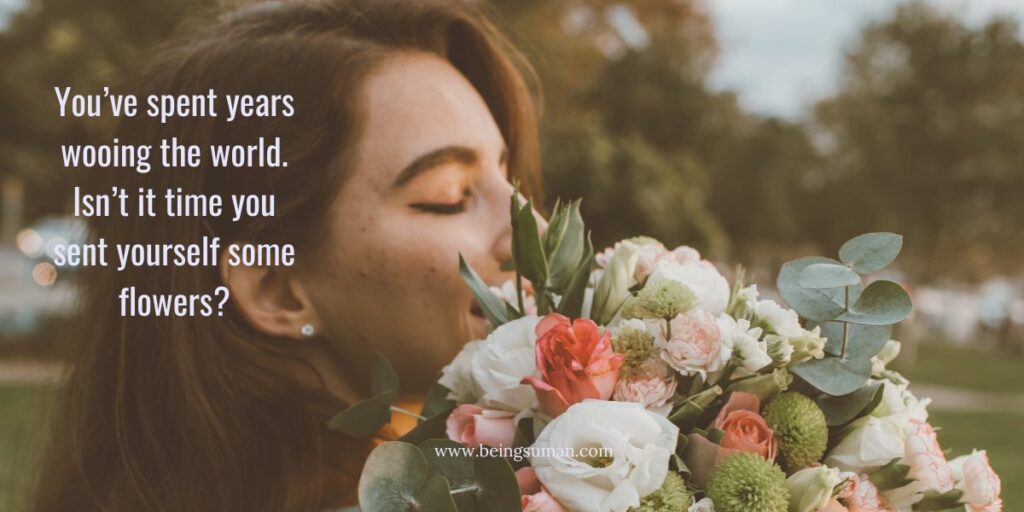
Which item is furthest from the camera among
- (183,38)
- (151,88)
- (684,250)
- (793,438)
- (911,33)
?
(911,33)

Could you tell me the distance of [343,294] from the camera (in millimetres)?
1965

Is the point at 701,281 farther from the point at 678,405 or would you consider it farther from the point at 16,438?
the point at 16,438

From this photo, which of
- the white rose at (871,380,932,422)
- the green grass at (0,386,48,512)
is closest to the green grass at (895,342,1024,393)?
the green grass at (0,386,48,512)

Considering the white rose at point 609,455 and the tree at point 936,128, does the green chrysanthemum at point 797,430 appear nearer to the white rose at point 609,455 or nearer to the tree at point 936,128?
the white rose at point 609,455

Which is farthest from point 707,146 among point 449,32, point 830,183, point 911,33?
point 449,32

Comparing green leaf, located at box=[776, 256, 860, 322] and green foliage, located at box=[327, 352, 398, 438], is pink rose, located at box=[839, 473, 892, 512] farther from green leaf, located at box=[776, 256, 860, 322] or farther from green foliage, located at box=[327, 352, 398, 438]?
→ green foliage, located at box=[327, 352, 398, 438]

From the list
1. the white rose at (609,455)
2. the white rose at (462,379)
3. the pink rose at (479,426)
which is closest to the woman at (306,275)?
the white rose at (462,379)

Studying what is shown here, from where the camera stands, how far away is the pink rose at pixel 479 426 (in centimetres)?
145

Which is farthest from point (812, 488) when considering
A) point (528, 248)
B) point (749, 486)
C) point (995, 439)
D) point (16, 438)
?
point (995, 439)

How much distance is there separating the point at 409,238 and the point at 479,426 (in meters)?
0.58

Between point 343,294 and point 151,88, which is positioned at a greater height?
point 151,88

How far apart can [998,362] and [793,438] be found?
69.9 ft

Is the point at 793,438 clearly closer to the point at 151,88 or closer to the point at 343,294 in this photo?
the point at 343,294

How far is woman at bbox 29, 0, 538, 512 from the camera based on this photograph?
1.94 metres
